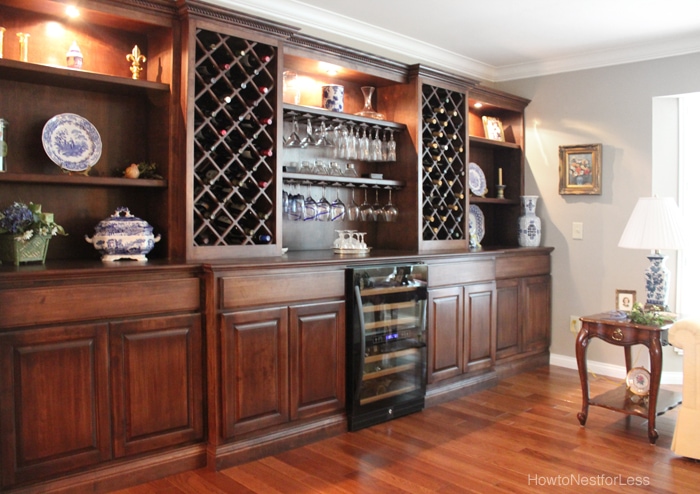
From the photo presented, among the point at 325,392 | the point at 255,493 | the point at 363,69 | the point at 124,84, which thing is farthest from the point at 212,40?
the point at 255,493

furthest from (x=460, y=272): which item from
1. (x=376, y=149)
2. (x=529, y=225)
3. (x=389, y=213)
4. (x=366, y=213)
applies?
(x=529, y=225)

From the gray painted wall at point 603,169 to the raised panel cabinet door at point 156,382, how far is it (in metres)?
3.25

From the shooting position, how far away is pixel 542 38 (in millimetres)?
4477

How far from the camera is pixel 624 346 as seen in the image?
3.54 m

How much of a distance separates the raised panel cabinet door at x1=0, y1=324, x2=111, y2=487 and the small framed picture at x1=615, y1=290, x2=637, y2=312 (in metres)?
3.72

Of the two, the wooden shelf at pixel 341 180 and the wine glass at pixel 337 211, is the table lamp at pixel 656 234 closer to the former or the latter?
the wooden shelf at pixel 341 180

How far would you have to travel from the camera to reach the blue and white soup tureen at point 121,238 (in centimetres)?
295

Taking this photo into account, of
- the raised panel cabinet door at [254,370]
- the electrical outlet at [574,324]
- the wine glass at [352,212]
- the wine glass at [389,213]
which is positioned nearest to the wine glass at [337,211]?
the wine glass at [352,212]

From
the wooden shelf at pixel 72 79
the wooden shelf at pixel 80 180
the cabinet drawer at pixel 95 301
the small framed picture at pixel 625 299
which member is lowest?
the small framed picture at pixel 625 299

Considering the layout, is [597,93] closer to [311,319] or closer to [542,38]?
[542,38]

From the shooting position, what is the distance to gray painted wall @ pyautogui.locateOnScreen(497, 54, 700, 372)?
4.60m

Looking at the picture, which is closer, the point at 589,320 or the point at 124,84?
the point at 124,84

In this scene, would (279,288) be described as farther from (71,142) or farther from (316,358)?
(71,142)

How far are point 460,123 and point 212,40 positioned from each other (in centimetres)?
200
